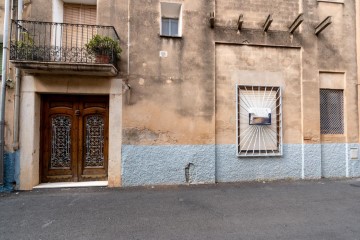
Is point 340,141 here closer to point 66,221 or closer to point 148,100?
point 148,100

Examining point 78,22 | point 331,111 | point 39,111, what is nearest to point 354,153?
point 331,111

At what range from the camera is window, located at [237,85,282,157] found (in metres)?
6.94

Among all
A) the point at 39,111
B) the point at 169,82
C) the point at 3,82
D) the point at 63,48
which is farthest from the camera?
the point at 169,82

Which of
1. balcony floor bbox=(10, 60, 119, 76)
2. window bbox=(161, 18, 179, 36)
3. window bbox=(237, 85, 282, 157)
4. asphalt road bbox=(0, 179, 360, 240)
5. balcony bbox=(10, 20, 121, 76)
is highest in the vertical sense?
window bbox=(161, 18, 179, 36)

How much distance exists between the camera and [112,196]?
A: 5.45 metres

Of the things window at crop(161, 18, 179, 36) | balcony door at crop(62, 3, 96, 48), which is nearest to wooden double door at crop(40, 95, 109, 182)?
balcony door at crop(62, 3, 96, 48)

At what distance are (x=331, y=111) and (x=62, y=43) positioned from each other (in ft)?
29.5

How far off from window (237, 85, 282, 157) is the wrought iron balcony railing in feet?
13.8

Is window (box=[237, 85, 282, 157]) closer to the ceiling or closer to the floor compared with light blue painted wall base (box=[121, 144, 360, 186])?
closer to the ceiling

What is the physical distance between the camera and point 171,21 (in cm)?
716

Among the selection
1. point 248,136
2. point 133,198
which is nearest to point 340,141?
point 248,136

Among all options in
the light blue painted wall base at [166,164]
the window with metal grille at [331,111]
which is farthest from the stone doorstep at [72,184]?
the window with metal grille at [331,111]

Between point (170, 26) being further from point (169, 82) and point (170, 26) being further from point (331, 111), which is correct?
point (331, 111)

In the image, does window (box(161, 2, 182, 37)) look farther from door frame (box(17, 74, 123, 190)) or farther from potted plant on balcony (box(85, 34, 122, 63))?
door frame (box(17, 74, 123, 190))
